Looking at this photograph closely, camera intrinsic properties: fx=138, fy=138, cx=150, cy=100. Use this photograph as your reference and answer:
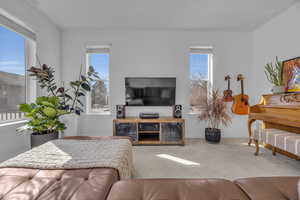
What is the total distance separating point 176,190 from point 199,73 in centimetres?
308

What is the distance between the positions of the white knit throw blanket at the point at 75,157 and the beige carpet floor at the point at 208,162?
0.69 meters

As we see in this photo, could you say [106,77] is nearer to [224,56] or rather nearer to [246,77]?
[224,56]

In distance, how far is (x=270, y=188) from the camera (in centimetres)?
77

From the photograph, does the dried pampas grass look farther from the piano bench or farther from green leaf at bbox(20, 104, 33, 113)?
green leaf at bbox(20, 104, 33, 113)

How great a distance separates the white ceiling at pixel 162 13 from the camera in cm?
237

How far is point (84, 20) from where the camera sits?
2869mm

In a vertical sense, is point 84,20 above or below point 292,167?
above

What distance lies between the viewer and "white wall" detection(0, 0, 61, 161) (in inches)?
77.6

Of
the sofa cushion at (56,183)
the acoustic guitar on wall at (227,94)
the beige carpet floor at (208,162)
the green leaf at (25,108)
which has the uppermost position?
the acoustic guitar on wall at (227,94)

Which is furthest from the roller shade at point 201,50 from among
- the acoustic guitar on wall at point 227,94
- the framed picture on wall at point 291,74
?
the framed picture on wall at point 291,74

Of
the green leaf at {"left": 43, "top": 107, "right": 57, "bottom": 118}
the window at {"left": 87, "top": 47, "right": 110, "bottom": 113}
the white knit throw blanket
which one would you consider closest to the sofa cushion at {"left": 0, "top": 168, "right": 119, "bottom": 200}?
the white knit throw blanket

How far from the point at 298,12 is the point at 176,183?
11.3 ft

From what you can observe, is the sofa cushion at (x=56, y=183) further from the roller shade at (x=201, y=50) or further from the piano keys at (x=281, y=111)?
the roller shade at (x=201, y=50)

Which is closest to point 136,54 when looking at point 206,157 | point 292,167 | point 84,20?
point 84,20
